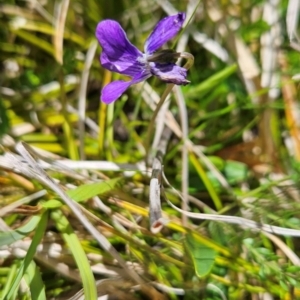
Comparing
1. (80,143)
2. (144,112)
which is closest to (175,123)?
(144,112)

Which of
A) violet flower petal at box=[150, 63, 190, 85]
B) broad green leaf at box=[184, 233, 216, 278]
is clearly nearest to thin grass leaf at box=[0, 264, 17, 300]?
broad green leaf at box=[184, 233, 216, 278]

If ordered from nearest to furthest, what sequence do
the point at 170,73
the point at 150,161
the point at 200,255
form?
the point at 170,73 → the point at 200,255 → the point at 150,161

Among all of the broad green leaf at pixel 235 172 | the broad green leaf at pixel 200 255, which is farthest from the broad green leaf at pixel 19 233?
the broad green leaf at pixel 235 172

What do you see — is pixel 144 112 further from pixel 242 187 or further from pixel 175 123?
pixel 242 187

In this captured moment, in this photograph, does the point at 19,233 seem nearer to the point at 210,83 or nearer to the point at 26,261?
the point at 26,261

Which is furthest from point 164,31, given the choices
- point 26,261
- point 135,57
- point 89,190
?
point 26,261

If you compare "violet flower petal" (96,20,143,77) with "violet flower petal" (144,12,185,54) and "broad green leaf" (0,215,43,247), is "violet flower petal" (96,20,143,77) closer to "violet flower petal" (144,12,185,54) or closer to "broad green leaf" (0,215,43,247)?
"violet flower petal" (144,12,185,54)

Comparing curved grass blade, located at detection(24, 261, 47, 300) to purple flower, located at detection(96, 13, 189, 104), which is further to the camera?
curved grass blade, located at detection(24, 261, 47, 300)
